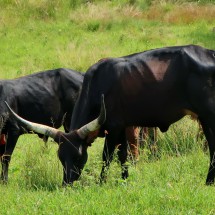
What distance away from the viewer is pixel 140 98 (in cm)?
777

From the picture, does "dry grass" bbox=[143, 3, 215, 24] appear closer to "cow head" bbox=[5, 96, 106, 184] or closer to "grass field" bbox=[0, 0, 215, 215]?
"grass field" bbox=[0, 0, 215, 215]

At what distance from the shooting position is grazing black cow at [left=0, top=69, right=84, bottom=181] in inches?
395

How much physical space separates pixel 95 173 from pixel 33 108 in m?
2.98

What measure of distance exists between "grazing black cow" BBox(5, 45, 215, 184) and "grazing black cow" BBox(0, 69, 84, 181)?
6.58 ft

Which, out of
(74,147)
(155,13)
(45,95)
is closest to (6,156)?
(45,95)

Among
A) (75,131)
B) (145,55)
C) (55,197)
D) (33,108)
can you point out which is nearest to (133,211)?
(55,197)

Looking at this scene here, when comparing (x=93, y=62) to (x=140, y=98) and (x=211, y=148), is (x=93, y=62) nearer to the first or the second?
(x=140, y=98)

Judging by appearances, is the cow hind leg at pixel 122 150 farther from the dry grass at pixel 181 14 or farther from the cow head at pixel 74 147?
the dry grass at pixel 181 14

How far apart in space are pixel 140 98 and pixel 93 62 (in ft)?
34.1

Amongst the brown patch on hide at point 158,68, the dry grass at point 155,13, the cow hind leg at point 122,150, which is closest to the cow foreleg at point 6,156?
the cow hind leg at point 122,150

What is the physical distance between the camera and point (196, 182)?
698 cm

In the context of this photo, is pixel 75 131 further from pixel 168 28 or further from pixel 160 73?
pixel 168 28

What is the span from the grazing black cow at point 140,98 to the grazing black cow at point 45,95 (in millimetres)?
2004

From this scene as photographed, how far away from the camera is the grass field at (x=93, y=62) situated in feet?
19.9
